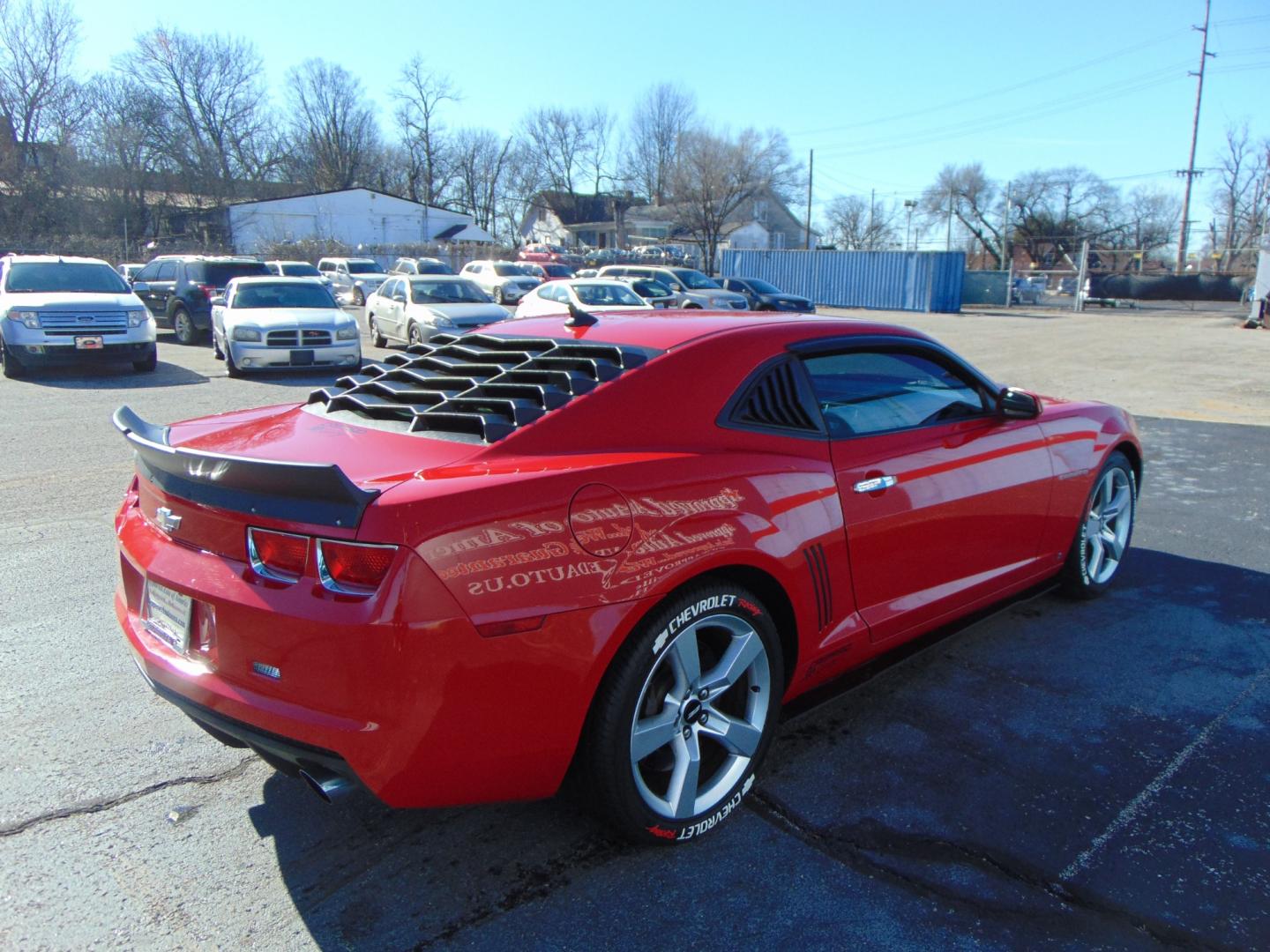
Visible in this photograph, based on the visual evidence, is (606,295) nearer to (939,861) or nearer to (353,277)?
(353,277)

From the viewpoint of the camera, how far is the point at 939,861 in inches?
103

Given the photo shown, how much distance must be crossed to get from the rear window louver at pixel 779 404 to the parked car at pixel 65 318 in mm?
12576

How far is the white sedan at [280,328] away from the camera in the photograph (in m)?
13.1

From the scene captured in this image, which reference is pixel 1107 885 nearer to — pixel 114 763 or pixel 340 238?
pixel 114 763

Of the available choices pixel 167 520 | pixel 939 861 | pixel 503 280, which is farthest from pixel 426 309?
pixel 503 280

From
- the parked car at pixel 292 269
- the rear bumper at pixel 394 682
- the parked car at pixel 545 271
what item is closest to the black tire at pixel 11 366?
the parked car at pixel 292 269

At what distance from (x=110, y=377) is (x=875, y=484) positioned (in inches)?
515

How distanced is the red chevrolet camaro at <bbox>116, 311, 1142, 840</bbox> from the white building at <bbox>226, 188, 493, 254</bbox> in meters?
50.0

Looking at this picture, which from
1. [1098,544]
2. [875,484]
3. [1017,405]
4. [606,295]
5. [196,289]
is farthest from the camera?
[606,295]

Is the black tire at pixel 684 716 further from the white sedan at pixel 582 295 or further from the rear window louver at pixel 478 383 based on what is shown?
the white sedan at pixel 582 295

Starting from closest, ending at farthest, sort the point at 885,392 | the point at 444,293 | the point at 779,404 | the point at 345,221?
the point at 779,404 < the point at 885,392 < the point at 444,293 < the point at 345,221

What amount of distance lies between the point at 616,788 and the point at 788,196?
69.3 m

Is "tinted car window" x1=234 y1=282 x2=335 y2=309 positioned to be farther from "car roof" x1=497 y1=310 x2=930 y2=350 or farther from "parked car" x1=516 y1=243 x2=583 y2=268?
"parked car" x1=516 y1=243 x2=583 y2=268

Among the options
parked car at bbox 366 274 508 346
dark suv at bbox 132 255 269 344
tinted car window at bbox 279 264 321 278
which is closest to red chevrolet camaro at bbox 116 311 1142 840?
parked car at bbox 366 274 508 346
